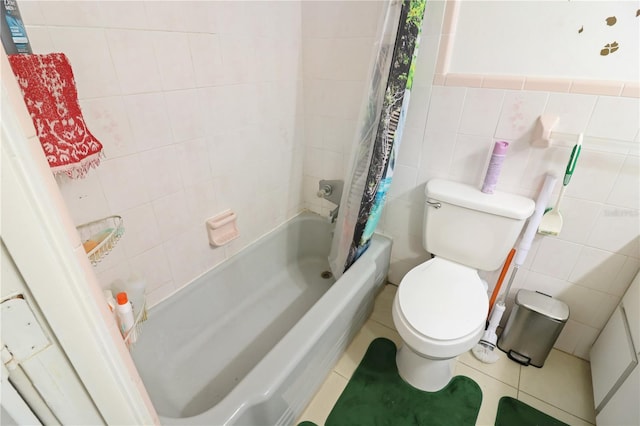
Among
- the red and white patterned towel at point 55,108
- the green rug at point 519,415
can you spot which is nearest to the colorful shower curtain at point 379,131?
the green rug at point 519,415

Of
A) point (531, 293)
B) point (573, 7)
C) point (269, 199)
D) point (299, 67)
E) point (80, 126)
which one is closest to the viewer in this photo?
point (80, 126)

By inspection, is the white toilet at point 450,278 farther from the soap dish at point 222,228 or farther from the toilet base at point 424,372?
the soap dish at point 222,228

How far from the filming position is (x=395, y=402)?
1.32m

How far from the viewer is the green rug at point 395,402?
1262 millimetres

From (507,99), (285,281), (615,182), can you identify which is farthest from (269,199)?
(615,182)

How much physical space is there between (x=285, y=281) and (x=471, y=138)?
125 cm

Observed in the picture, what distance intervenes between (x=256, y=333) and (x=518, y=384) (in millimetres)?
1226

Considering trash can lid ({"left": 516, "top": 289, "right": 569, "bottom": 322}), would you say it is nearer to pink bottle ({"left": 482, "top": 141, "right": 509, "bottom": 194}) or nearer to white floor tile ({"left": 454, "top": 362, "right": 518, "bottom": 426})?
white floor tile ({"left": 454, "top": 362, "right": 518, "bottom": 426})

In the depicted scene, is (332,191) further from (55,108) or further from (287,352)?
(55,108)

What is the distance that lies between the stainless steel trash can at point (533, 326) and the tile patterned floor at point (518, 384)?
6cm

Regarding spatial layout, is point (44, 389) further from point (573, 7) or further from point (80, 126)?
point (573, 7)

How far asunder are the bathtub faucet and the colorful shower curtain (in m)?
0.12

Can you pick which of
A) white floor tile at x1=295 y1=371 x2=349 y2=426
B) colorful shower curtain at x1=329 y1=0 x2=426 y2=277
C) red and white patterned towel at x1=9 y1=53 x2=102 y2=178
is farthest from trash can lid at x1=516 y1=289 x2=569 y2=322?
red and white patterned towel at x1=9 y1=53 x2=102 y2=178

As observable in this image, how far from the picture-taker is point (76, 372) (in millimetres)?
412
